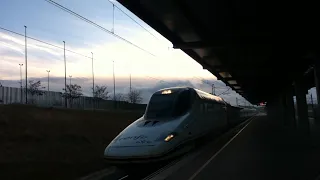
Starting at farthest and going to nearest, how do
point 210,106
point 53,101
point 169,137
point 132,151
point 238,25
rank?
point 53,101 → point 210,106 → point 238,25 → point 169,137 → point 132,151

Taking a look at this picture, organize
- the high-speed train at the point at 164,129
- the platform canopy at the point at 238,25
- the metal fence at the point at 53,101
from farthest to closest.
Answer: the metal fence at the point at 53,101
the platform canopy at the point at 238,25
the high-speed train at the point at 164,129

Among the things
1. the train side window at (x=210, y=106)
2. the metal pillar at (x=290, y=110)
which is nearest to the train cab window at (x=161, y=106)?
the train side window at (x=210, y=106)

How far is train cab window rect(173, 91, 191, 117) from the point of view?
56.3 feet

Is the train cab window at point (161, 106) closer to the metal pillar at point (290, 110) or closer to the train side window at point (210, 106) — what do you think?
the train side window at point (210, 106)

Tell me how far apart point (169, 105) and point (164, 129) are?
2.56 meters

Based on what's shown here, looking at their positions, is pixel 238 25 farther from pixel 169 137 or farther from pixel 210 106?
pixel 169 137

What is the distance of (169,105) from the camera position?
17406 millimetres

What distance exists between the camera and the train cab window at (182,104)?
56.3 ft

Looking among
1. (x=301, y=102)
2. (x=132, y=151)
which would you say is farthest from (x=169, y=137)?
(x=301, y=102)

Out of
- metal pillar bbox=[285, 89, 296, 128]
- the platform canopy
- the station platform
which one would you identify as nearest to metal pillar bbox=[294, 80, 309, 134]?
the platform canopy

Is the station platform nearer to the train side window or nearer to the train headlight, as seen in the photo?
the train headlight

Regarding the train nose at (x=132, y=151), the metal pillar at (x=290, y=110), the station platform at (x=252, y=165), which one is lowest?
the station platform at (x=252, y=165)

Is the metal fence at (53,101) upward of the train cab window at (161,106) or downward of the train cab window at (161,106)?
upward

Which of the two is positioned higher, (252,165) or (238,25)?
(238,25)
